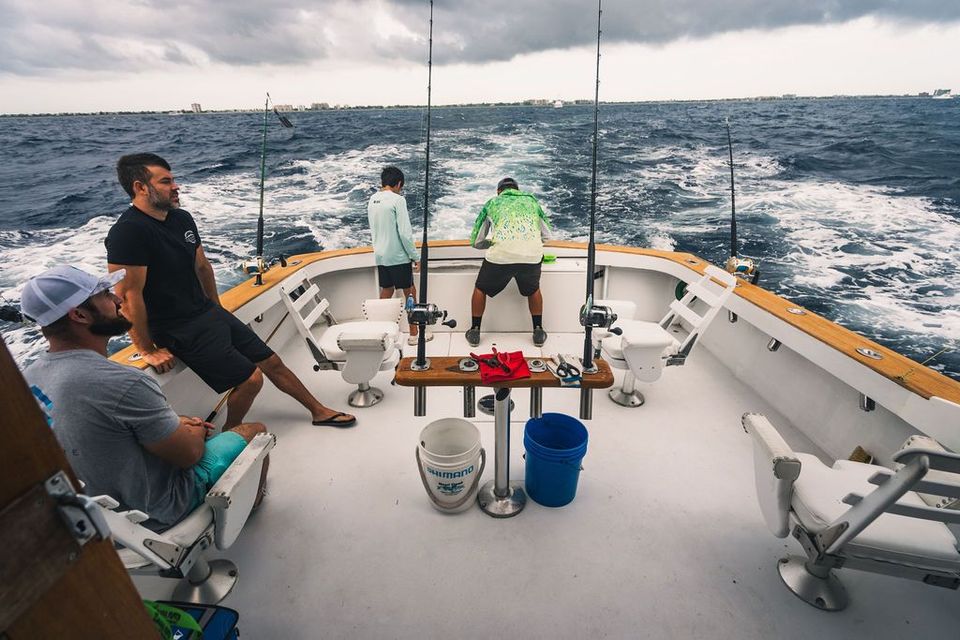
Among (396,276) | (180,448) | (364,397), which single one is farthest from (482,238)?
(180,448)

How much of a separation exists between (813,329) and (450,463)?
1.80 meters

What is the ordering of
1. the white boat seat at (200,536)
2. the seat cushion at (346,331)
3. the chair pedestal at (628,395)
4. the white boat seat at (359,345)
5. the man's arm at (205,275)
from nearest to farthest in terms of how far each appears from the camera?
the white boat seat at (200,536), the man's arm at (205,275), the white boat seat at (359,345), the seat cushion at (346,331), the chair pedestal at (628,395)

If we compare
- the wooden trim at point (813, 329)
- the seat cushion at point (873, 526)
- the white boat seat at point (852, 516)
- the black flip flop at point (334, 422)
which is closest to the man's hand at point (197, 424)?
the wooden trim at point (813, 329)

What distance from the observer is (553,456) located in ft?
A: 5.64

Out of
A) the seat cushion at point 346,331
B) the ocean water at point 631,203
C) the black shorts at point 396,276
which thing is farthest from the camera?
the ocean water at point 631,203

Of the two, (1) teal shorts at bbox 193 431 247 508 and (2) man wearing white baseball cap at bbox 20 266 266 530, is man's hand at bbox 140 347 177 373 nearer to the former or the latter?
(1) teal shorts at bbox 193 431 247 508

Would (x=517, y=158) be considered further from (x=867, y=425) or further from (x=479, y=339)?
(x=867, y=425)

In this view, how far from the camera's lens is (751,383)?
273 centimetres

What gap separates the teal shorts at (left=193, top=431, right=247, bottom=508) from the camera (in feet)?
4.38

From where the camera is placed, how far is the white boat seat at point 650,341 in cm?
235

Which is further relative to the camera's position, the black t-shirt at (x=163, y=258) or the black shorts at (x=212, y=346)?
the black shorts at (x=212, y=346)

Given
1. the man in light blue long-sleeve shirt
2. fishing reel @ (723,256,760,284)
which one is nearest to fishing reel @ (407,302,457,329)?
the man in light blue long-sleeve shirt

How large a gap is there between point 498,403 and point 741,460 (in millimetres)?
1358

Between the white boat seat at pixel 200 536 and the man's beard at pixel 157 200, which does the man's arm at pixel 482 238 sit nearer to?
the man's beard at pixel 157 200
